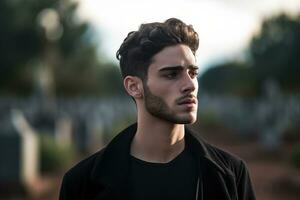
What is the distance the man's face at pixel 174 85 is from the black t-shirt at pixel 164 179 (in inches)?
7.5

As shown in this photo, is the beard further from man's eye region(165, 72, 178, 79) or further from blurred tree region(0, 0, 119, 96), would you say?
blurred tree region(0, 0, 119, 96)

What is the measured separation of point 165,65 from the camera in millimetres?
2770

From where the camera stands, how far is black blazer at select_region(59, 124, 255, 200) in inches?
107

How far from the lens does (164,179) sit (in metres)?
2.74

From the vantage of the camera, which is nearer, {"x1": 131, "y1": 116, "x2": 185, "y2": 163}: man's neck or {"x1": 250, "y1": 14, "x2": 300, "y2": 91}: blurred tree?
{"x1": 131, "y1": 116, "x2": 185, "y2": 163}: man's neck

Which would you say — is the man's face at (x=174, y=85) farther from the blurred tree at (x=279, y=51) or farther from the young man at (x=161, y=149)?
the blurred tree at (x=279, y=51)

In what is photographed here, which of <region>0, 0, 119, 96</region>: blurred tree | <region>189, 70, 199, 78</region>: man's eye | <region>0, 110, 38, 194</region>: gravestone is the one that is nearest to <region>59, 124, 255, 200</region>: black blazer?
<region>189, 70, 199, 78</region>: man's eye

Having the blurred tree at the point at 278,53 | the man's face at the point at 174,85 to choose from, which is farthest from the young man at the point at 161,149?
the blurred tree at the point at 278,53

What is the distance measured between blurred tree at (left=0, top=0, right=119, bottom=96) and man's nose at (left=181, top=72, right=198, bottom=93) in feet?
96.7

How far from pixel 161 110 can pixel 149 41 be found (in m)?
0.30

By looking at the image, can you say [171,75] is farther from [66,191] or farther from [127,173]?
[66,191]

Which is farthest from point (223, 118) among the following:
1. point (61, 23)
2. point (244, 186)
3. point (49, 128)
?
point (244, 186)

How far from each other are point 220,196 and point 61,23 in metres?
39.1

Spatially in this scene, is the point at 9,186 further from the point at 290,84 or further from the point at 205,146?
the point at 290,84
